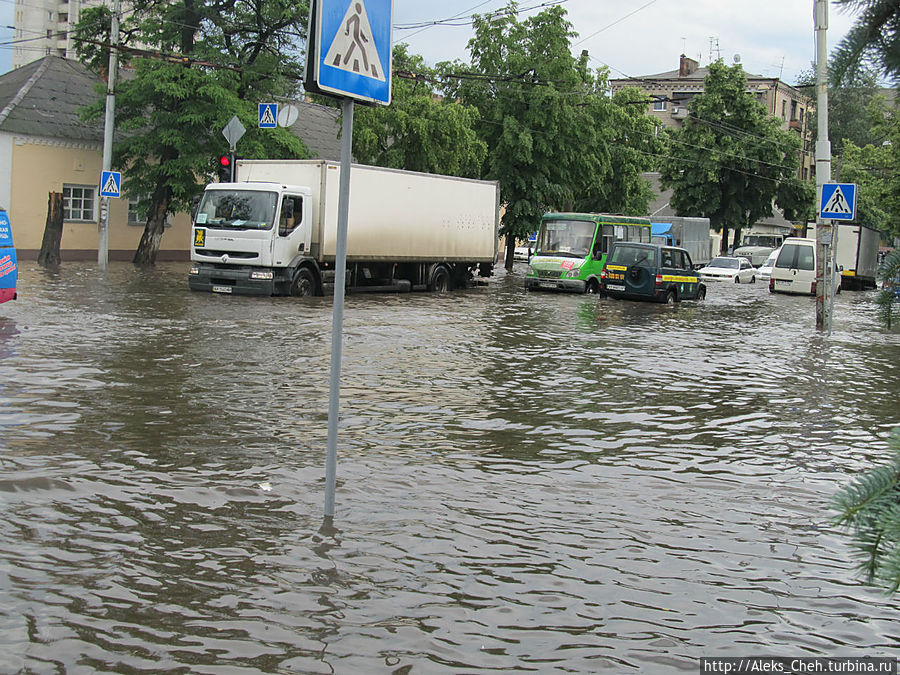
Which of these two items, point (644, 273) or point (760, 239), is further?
point (760, 239)

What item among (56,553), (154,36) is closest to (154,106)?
(154,36)

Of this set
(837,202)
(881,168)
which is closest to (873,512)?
(837,202)

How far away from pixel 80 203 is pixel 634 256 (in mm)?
21552

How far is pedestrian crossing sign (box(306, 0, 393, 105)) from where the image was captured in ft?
17.7

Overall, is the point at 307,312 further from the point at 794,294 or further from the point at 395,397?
the point at 794,294

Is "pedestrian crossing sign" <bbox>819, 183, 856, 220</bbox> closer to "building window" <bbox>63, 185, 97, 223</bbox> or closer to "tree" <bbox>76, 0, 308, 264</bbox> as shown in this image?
"tree" <bbox>76, 0, 308, 264</bbox>

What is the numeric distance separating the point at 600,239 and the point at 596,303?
4.91 m

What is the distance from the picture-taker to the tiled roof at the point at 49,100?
119 feet

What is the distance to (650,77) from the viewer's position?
10081 centimetres

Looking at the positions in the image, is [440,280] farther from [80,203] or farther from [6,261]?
[6,261]

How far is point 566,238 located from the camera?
110 ft

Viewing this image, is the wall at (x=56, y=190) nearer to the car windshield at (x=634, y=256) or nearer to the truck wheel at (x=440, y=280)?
the truck wheel at (x=440, y=280)

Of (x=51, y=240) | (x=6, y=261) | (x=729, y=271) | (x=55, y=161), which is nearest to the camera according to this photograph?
(x=6, y=261)

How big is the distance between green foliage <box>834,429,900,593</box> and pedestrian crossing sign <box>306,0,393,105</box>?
12.7 feet
